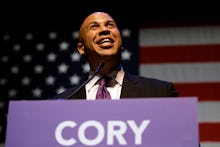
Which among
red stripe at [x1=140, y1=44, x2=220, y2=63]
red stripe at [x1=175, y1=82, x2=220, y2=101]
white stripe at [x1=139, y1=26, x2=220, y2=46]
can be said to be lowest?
red stripe at [x1=175, y1=82, x2=220, y2=101]

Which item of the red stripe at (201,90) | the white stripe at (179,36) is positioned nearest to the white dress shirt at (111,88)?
the red stripe at (201,90)

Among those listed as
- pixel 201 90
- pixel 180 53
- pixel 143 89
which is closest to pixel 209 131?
pixel 201 90

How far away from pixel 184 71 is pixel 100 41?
3.96ft

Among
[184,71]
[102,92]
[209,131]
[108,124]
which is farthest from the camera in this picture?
[184,71]

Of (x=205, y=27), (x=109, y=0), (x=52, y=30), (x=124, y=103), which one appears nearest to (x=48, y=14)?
(x=52, y=30)

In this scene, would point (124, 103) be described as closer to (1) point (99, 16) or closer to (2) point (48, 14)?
(1) point (99, 16)

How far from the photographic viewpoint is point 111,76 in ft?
4.16

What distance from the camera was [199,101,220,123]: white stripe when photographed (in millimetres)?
2299

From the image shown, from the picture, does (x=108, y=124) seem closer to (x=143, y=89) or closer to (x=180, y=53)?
(x=143, y=89)

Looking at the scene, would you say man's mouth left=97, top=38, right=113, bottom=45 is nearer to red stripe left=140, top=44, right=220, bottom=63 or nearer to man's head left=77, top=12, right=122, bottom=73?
man's head left=77, top=12, right=122, bottom=73

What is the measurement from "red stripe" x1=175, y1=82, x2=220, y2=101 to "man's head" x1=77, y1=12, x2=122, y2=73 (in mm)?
1113

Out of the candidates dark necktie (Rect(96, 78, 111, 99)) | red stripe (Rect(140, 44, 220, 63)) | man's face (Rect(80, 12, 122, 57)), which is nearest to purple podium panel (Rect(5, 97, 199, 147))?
dark necktie (Rect(96, 78, 111, 99))

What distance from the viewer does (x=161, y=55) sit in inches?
97.2

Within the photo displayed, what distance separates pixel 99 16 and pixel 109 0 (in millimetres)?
1197
